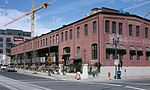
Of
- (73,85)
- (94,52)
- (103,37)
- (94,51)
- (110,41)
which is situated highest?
(103,37)

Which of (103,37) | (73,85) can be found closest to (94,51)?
(103,37)

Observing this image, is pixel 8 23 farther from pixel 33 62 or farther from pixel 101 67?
pixel 101 67

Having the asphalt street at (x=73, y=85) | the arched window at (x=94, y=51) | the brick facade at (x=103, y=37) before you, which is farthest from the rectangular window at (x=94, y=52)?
the asphalt street at (x=73, y=85)

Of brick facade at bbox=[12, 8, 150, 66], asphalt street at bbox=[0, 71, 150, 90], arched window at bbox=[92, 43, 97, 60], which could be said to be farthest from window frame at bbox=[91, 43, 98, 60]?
asphalt street at bbox=[0, 71, 150, 90]

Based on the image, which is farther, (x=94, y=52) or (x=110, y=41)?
(x=94, y=52)

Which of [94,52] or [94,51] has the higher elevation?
[94,51]

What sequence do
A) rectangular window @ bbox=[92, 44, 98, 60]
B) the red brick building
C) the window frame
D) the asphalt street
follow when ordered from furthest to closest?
rectangular window @ bbox=[92, 44, 98, 60] → the window frame → the red brick building → the asphalt street

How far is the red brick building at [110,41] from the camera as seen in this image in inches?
1983

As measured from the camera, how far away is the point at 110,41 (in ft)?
168

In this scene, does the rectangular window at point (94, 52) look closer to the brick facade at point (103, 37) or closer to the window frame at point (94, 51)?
the window frame at point (94, 51)

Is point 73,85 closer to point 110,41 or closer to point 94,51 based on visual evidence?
point 94,51

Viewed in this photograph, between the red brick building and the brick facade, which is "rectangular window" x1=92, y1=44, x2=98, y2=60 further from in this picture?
the brick facade

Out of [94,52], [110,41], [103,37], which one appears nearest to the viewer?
[103,37]

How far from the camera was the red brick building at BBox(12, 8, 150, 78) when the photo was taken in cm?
5038
